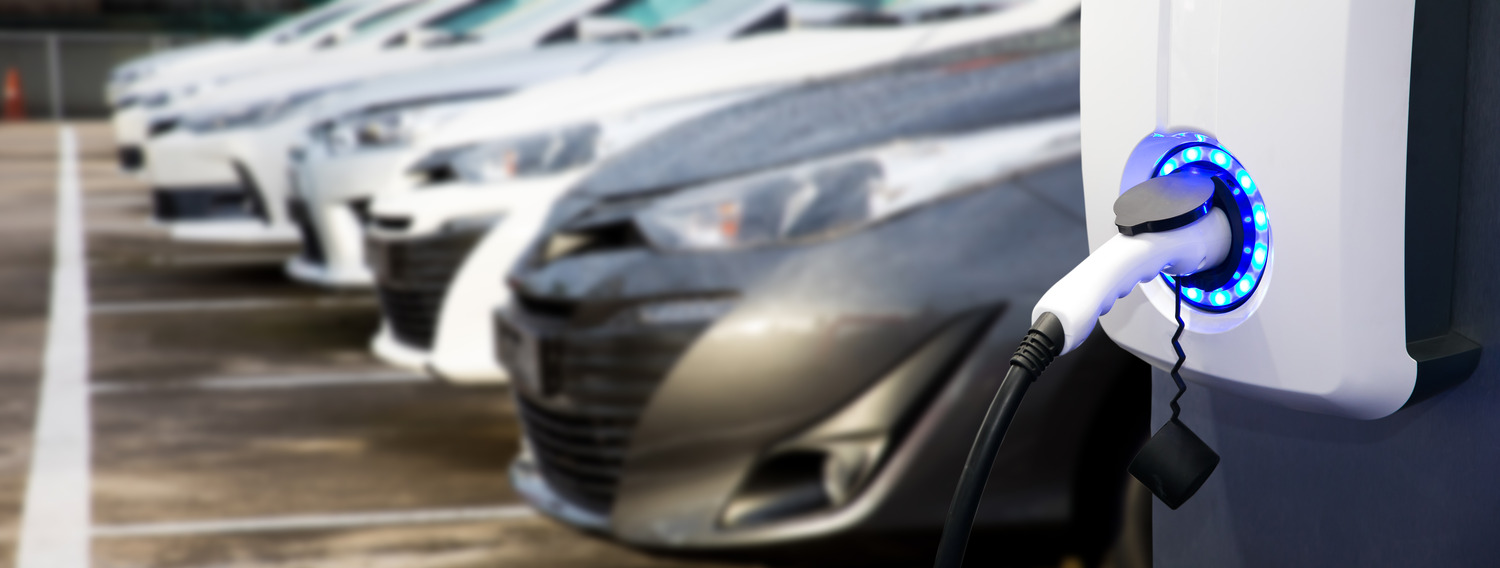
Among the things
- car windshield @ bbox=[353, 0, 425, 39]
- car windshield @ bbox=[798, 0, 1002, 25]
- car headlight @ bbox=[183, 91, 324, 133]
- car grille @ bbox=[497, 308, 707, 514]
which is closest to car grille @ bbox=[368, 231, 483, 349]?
car windshield @ bbox=[798, 0, 1002, 25]

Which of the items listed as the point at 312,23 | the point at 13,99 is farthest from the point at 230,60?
the point at 13,99

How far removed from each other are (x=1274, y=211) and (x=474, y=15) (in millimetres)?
6972

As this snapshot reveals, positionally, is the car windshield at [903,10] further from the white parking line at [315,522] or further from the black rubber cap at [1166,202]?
the black rubber cap at [1166,202]

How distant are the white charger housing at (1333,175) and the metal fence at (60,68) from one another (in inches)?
919

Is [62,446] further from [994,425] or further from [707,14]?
[994,425]

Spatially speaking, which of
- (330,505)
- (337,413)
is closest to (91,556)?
(330,505)

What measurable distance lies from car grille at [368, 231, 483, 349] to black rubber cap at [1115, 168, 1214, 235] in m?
3.24

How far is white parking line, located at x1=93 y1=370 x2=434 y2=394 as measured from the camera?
4.86 metres

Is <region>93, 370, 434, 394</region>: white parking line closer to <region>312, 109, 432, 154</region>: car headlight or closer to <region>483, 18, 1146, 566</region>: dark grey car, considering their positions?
<region>312, 109, 432, 154</region>: car headlight

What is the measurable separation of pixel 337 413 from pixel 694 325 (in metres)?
2.49

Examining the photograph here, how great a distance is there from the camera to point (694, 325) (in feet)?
7.51

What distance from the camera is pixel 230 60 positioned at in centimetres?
967

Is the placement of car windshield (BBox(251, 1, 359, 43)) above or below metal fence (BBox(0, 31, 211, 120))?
above

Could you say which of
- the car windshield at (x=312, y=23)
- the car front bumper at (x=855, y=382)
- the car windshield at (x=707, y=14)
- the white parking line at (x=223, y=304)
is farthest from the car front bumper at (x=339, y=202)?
the car windshield at (x=312, y=23)
